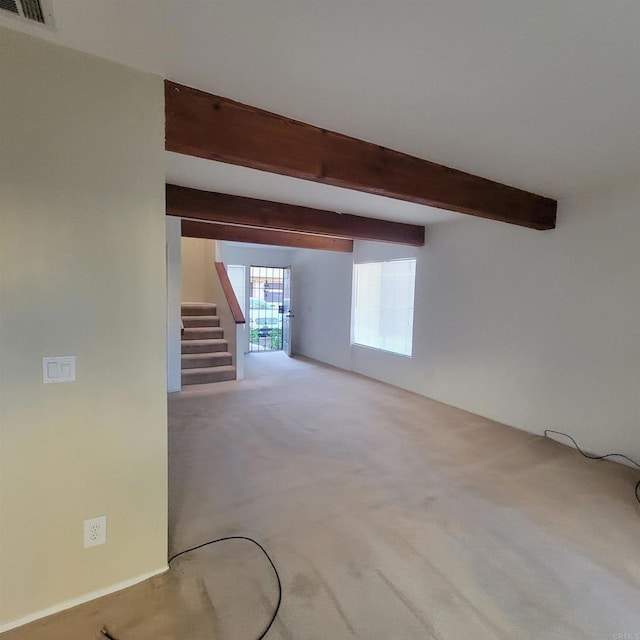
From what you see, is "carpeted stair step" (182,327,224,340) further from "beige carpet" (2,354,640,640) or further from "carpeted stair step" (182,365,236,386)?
"beige carpet" (2,354,640,640)

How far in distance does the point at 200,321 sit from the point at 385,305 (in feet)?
→ 10.3

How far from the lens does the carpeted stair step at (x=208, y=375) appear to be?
540 centimetres

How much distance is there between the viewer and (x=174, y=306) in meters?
4.94

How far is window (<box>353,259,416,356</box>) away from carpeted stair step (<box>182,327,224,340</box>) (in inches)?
91.8

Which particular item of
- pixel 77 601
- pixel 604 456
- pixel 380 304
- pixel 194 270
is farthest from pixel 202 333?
pixel 604 456

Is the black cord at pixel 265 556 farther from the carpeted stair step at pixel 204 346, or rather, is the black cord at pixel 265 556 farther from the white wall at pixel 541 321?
the carpeted stair step at pixel 204 346

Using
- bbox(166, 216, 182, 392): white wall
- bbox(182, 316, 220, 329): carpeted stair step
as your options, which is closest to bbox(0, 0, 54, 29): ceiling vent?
bbox(166, 216, 182, 392): white wall

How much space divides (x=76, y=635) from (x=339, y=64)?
2.45m

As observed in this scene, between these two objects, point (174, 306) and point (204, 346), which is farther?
point (204, 346)

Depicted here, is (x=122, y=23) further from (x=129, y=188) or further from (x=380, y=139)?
(x=380, y=139)

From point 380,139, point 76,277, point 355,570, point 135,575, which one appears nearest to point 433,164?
point 380,139

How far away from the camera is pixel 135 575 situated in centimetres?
171

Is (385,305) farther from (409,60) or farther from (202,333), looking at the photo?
(409,60)

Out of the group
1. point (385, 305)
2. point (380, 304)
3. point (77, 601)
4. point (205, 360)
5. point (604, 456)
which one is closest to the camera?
point (77, 601)
